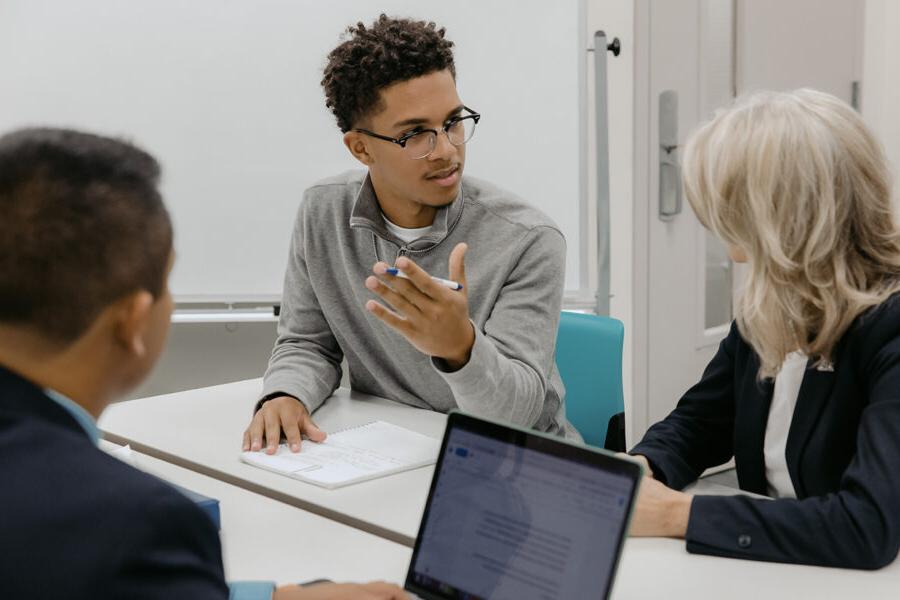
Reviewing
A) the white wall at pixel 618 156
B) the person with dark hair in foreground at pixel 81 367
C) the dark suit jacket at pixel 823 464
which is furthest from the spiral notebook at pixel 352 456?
the white wall at pixel 618 156

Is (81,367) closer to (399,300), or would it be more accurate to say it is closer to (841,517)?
(399,300)

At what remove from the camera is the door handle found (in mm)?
2881

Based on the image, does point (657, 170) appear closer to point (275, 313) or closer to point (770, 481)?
point (275, 313)

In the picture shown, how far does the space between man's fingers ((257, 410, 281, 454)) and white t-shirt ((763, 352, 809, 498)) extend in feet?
2.55

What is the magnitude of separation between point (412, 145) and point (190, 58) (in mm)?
1217

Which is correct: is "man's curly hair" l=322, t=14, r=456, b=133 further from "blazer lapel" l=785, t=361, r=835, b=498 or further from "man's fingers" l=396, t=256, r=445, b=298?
"blazer lapel" l=785, t=361, r=835, b=498

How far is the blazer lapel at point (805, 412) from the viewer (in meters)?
1.25

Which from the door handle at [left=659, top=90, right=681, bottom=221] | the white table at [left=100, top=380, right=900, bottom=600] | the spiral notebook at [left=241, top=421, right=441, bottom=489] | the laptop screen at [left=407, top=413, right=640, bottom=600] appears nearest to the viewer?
the laptop screen at [left=407, top=413, right=640, bottom=600]

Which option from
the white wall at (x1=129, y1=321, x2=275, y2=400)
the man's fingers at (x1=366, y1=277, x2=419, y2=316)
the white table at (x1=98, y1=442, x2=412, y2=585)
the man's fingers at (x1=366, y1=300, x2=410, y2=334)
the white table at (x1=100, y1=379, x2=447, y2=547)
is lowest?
the white wall at (x1=129, y1=321, x2=275, y2=400)

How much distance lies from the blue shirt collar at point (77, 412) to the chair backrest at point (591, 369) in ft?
4.16

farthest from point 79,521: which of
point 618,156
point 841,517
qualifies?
point 618,156

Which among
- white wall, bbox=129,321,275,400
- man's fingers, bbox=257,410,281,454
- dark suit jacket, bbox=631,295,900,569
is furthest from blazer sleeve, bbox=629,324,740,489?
white wall, bbox=129,321,275,400

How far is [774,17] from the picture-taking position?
10.4 ft

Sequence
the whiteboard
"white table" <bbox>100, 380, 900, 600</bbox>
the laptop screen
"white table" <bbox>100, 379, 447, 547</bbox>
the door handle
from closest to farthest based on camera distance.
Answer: the laptop screen < "white table" <bbox>100, 380, 900, 600</bbox> < "white table" <bbox>100, 379, 447, 547</bbox> < the whiteboard < the door handle
